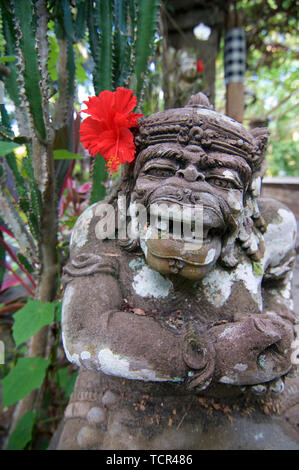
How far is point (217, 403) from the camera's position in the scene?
1.07 metres

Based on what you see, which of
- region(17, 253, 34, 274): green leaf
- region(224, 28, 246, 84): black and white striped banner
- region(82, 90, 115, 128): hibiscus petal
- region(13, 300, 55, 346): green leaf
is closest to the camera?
region(82, 90, 115, 128): hibiscus petal

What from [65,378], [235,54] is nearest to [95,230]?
[65,378]

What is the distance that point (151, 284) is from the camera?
1077 mm

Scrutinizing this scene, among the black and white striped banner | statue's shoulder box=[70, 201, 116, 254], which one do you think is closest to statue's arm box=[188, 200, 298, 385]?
statue's shoulder box=[70, 201, 116, 254]

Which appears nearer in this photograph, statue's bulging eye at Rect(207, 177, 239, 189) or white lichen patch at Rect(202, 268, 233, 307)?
statue's bulging eye at Rect(207, 177, 239, 189)

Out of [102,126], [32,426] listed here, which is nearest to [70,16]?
[102,126]

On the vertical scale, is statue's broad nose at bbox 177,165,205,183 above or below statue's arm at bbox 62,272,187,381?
above

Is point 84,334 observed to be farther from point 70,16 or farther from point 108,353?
point 70,16

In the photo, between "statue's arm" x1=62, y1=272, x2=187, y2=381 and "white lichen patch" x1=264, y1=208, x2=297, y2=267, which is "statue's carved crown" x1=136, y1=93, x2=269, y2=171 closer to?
"white lichen patch" x1=264, y1=208, x2=297, y2=267

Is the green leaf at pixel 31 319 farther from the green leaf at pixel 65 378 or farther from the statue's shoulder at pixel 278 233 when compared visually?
the statue's shoulder at pixel 278 233

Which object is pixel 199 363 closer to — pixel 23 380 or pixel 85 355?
pixel 85 355

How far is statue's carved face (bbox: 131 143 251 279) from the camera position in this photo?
2.84 ft

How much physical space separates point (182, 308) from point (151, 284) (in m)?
0.13

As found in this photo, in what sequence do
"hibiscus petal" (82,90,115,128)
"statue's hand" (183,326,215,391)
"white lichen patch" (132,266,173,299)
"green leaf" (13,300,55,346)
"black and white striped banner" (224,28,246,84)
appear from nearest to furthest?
"statue's hand" (183,326,215,391), "hibiscus petal" (82,90,115,128), "white lichen patch" (132,266,173,299), "green leaf" (13,300,55,346), "black and white striped banner" (224,28,246,84)
